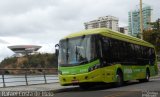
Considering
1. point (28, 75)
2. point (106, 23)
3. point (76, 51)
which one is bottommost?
point (28, 75)

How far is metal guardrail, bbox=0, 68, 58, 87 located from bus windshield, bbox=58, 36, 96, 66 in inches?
147

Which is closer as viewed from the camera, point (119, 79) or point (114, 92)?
point (114, 92)

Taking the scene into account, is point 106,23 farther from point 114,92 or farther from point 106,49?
point 114,92

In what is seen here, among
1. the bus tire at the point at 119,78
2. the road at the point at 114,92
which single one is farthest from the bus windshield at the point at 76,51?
the bus tire at the point at 119,78

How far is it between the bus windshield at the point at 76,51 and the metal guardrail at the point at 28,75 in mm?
3729

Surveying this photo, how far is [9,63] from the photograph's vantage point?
5094 centimetres

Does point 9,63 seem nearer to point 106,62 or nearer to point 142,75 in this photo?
point 142,75

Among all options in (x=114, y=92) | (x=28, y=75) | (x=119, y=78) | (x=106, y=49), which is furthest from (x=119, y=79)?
(x=28, y=75)

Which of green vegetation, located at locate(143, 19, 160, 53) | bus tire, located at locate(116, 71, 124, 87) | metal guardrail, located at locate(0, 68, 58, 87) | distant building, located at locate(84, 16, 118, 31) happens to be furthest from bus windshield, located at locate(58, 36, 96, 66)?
distant building, located at locate(84, 16, 118, 31)

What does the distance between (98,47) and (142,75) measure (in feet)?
29.9

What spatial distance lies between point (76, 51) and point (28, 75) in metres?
5.69

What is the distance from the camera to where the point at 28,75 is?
1051 inches

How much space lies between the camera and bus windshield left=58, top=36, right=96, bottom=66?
21.9 meters

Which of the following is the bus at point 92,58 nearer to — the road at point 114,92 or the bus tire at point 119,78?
the bus tire at point 119,78
